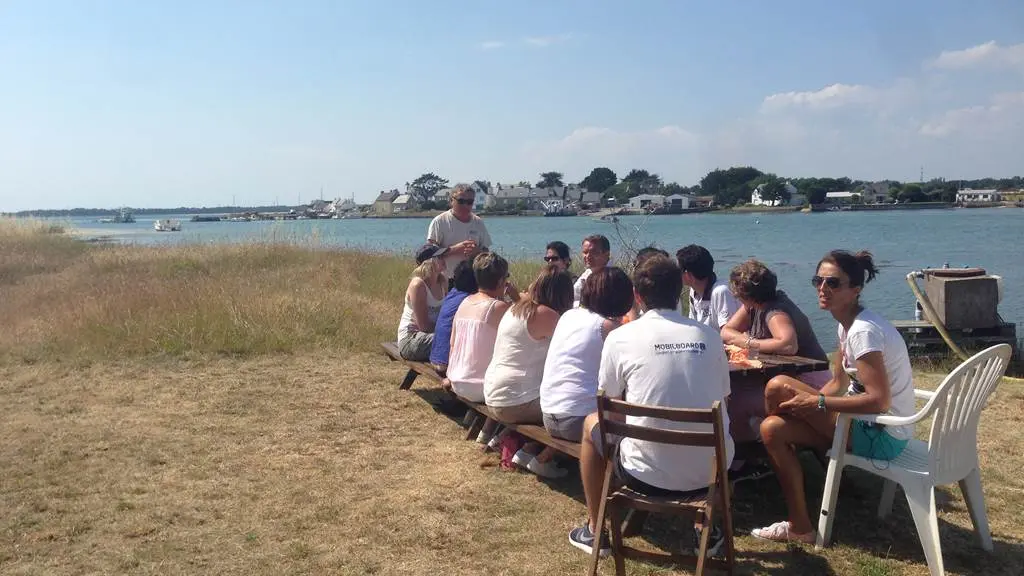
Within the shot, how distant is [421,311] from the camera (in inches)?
255

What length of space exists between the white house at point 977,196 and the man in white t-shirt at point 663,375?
4307 inches

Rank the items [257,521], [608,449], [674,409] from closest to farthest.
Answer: [674,409]
[608,449]
[257,521]

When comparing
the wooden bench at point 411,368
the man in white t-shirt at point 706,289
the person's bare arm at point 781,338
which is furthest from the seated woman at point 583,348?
the wooden bench at point 411,368

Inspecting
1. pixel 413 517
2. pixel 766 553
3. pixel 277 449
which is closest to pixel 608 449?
pixel 766 553

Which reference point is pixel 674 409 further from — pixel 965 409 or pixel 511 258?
pixel 511 258

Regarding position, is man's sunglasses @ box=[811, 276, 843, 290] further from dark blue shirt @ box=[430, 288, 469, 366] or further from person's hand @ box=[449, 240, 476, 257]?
person's hand @ box=[449, 240, 476, 257]

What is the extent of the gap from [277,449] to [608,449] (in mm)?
2773

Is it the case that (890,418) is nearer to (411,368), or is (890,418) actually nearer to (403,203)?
(411,368)

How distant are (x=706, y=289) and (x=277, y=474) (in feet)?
9.85

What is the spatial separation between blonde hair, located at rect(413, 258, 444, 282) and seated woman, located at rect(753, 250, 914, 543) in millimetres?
3401

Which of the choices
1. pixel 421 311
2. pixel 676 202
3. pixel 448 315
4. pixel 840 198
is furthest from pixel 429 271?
pixel 840 198

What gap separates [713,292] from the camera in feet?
17.6

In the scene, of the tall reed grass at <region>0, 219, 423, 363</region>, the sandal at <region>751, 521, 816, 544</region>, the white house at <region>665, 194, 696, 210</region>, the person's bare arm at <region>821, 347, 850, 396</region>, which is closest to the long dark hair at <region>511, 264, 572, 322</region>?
the person's bare arm at <region>821, 347, 850, 396</region>

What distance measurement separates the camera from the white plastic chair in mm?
3299
